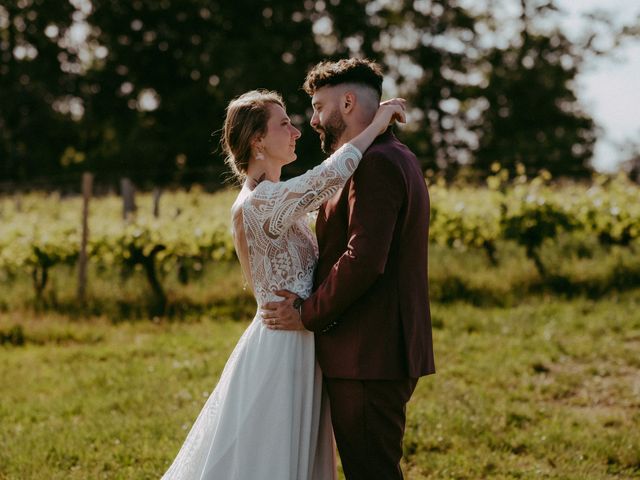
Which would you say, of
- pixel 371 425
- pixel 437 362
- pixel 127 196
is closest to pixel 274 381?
pixel 371 425

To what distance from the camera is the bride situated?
2889 millimetres

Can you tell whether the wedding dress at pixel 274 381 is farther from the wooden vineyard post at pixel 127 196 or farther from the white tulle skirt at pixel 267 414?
the wooden vineyard post at pixel 127 196

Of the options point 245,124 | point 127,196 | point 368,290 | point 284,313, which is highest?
point 127,196

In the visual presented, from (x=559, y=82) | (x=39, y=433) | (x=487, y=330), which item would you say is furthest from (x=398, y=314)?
(x=559, y=82)

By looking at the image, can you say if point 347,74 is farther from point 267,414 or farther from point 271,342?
point 267,414

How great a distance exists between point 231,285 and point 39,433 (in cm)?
483

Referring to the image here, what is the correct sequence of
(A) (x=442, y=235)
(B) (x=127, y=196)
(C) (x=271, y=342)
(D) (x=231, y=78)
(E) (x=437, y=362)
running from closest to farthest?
1. (C) (x=271, y=342)
2. (E) (x=437, y=362)
3. (A) (x=442, y=235)
4. (B) (x=127, y=196)
5. (D) (x=231, y=78)

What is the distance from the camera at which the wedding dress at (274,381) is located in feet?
9.57

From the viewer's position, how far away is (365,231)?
2662 mm

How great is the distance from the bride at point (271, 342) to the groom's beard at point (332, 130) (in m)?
0.16

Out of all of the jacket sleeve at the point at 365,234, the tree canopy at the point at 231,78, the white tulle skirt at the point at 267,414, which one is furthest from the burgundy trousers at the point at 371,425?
the tree canopy at the point at 231,78

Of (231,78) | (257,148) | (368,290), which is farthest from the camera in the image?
(231,78)

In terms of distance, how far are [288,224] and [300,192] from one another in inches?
6.0

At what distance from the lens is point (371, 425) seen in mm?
2818
